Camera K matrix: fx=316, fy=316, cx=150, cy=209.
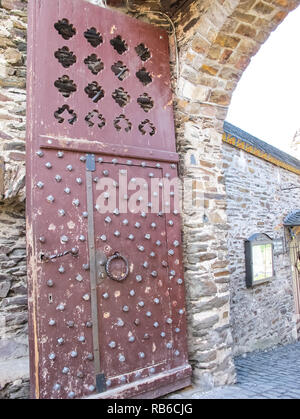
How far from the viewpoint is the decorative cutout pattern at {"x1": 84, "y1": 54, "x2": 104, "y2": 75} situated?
256 centimetres

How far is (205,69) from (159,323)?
221cm

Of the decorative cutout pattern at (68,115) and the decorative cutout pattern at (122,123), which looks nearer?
the decorative cutout pattern at (68,115)

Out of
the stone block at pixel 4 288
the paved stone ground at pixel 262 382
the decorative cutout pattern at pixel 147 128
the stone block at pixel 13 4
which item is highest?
the stone block at pixel 13 4

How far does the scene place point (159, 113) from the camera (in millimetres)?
2768

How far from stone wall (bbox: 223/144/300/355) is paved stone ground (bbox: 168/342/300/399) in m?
0.76

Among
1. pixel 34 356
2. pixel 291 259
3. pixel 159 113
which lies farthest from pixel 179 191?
pixel 291 259

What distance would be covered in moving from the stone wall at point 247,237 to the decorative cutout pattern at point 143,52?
271cm

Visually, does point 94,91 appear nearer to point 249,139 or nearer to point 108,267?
point 108,267

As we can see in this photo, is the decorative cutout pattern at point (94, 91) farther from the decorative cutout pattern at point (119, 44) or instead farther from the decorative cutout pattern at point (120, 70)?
the decorative cutout pattern at point (119, 44)

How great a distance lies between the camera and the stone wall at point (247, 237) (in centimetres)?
512

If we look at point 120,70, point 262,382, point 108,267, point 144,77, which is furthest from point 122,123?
point 262,382

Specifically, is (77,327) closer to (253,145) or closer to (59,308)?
(59,308)

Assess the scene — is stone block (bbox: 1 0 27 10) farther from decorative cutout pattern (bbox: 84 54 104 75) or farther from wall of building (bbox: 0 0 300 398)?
decorative cutout pattern (bbox: 84 54 104 75)

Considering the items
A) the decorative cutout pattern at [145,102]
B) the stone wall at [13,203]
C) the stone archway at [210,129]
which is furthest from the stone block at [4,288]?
the decorative cutout pattern at [145,102]
